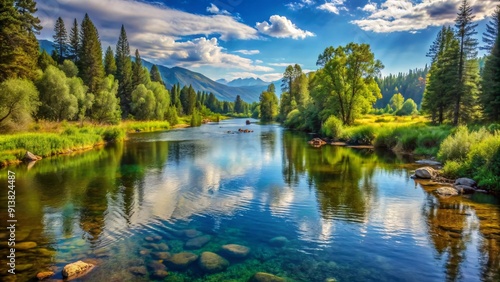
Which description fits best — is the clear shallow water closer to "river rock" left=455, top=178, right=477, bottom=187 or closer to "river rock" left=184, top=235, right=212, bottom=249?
"river rock" left=184, top=235, right=212, bottom=249

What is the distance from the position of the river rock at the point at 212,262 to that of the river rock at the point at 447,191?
12693 millimetres

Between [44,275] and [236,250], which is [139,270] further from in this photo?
[236,250]

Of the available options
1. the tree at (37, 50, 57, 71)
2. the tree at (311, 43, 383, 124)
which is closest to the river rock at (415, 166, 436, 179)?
the tree at (311, 43, 383, 124)

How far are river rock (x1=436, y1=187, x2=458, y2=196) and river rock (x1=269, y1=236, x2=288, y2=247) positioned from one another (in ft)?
33.1

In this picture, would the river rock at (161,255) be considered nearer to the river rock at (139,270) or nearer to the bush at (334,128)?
the river rock at (139,270)

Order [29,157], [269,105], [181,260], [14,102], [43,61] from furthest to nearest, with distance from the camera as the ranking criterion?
1. [269,105]
2. [43,61]
3. [14,102]
4. [29,157]
5. [181,260]

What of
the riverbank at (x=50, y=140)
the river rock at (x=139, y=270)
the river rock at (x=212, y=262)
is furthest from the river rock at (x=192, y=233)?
the riverbank at (x=50, y=140)

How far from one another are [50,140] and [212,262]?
30145 millimetres

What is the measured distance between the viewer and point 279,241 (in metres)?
10.7

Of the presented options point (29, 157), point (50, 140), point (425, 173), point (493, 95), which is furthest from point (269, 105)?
point (425, 173)

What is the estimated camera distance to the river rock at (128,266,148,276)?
838 cm

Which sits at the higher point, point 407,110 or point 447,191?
point 407,110

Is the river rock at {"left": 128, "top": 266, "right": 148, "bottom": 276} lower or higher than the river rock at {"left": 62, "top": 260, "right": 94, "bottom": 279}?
lower

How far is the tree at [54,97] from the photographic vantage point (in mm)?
47781
